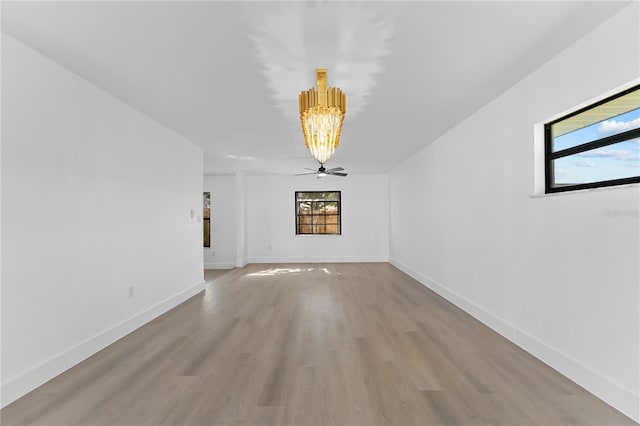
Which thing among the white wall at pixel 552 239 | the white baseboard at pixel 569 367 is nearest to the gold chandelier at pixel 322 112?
the white wall at pixel 552 239

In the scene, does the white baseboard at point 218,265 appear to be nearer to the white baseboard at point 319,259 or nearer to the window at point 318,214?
the white baseboard at point 319,259

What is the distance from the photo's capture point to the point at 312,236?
28.5ft

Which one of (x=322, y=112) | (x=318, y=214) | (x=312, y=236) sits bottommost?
(x=312, y=236)

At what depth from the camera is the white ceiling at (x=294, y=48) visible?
1888 mm

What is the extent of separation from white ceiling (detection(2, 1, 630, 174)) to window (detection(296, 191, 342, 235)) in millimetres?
4998

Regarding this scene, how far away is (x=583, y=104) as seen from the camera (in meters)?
2.27

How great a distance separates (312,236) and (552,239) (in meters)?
6.52

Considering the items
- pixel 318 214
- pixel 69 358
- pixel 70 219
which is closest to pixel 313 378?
pixel 69 358

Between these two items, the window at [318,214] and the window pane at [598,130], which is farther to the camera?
the window at [318,214]

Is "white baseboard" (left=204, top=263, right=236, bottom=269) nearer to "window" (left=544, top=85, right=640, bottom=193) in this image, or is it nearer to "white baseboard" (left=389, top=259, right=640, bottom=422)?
"white baseboard" (left=389, top=259, right=640, bottom=422)

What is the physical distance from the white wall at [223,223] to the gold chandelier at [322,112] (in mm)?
5904

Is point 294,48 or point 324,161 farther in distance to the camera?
point 324,161

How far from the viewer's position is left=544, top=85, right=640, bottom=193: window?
201 centimetres

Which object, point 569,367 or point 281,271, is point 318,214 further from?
point 569,367
